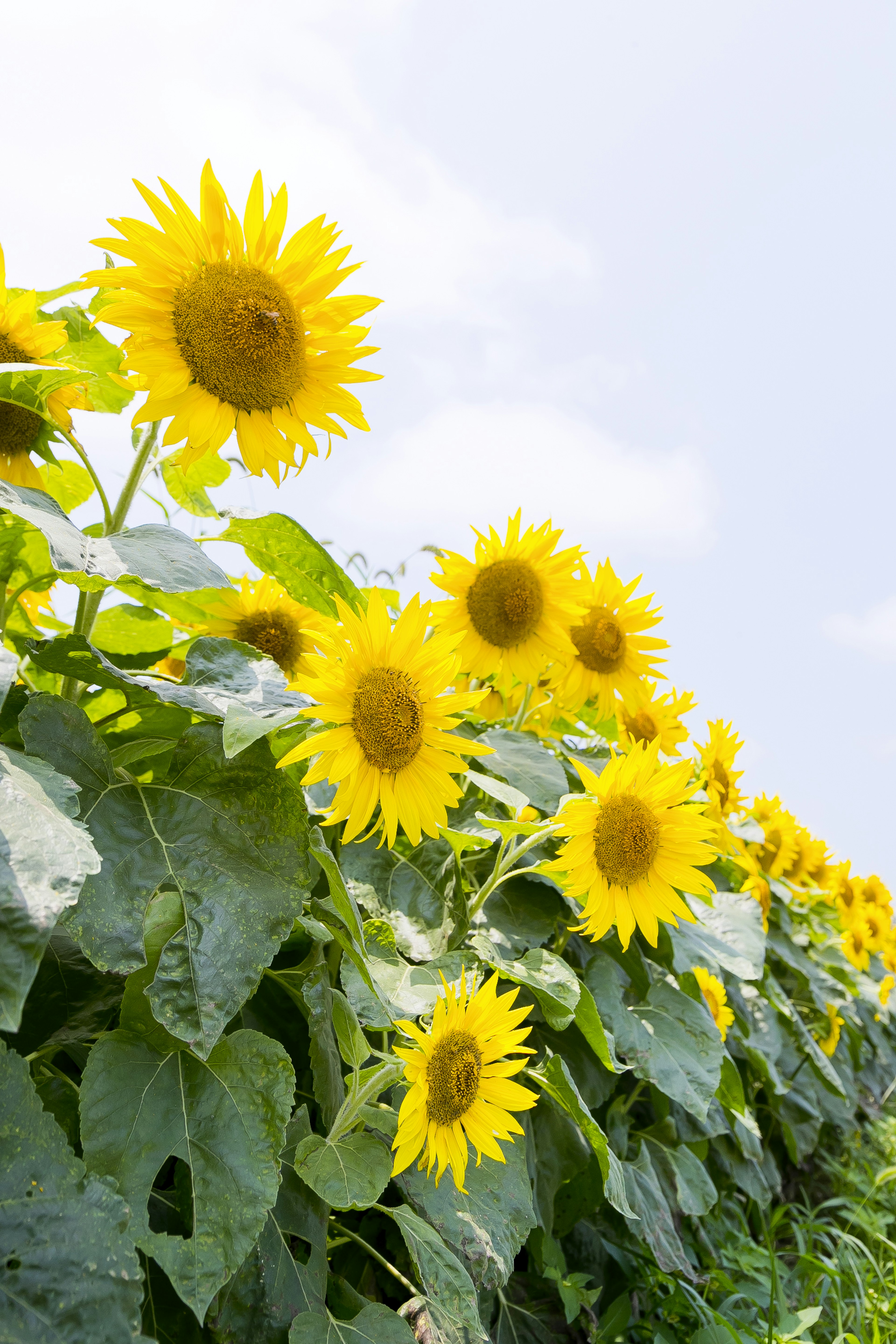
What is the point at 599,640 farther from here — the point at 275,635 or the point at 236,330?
the point at 236,330

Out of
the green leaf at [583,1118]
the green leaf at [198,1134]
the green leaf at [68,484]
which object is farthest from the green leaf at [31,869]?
the green leaf at [68,484]

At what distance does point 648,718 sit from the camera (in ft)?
6.33

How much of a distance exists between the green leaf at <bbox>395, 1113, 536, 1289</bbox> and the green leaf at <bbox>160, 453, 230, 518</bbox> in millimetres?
969

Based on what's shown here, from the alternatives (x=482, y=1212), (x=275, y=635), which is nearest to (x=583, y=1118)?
(x=482, y=1212)

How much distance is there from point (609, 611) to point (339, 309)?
3.14 ft

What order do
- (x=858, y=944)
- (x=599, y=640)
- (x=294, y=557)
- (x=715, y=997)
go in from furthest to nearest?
(x=858, y=944) → (x=715, y=997) → (x=599, y=640) → (x=294, y=557)

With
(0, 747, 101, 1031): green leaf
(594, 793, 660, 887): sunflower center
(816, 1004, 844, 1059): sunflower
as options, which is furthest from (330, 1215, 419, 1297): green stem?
(816, 1004, 844, 1059): sunflower

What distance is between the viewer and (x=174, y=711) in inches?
43.6

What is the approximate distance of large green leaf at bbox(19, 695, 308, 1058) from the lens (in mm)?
794

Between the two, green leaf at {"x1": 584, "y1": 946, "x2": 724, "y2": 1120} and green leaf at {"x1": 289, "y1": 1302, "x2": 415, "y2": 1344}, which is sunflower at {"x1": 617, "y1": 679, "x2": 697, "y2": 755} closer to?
green leaf at {"x1": 584, "y1": 946, "x2": 724, "y2": 1120}

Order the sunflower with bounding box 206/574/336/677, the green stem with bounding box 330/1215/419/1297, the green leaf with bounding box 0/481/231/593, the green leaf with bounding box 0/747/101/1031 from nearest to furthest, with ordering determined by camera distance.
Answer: the green leaf with bounding box 0/747/101/1031 → the green leaf with bounding box 0/481/231/593 → the green stem with bounding box 330/1215/419/1297 → the sunflower with bounding box 206/574/336/677

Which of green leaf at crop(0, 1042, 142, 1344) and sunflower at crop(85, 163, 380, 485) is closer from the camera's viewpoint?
green leaf at crop(0, 1042, 142, 1344)

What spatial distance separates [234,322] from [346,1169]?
90cm

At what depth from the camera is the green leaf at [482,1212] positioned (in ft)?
3.37
